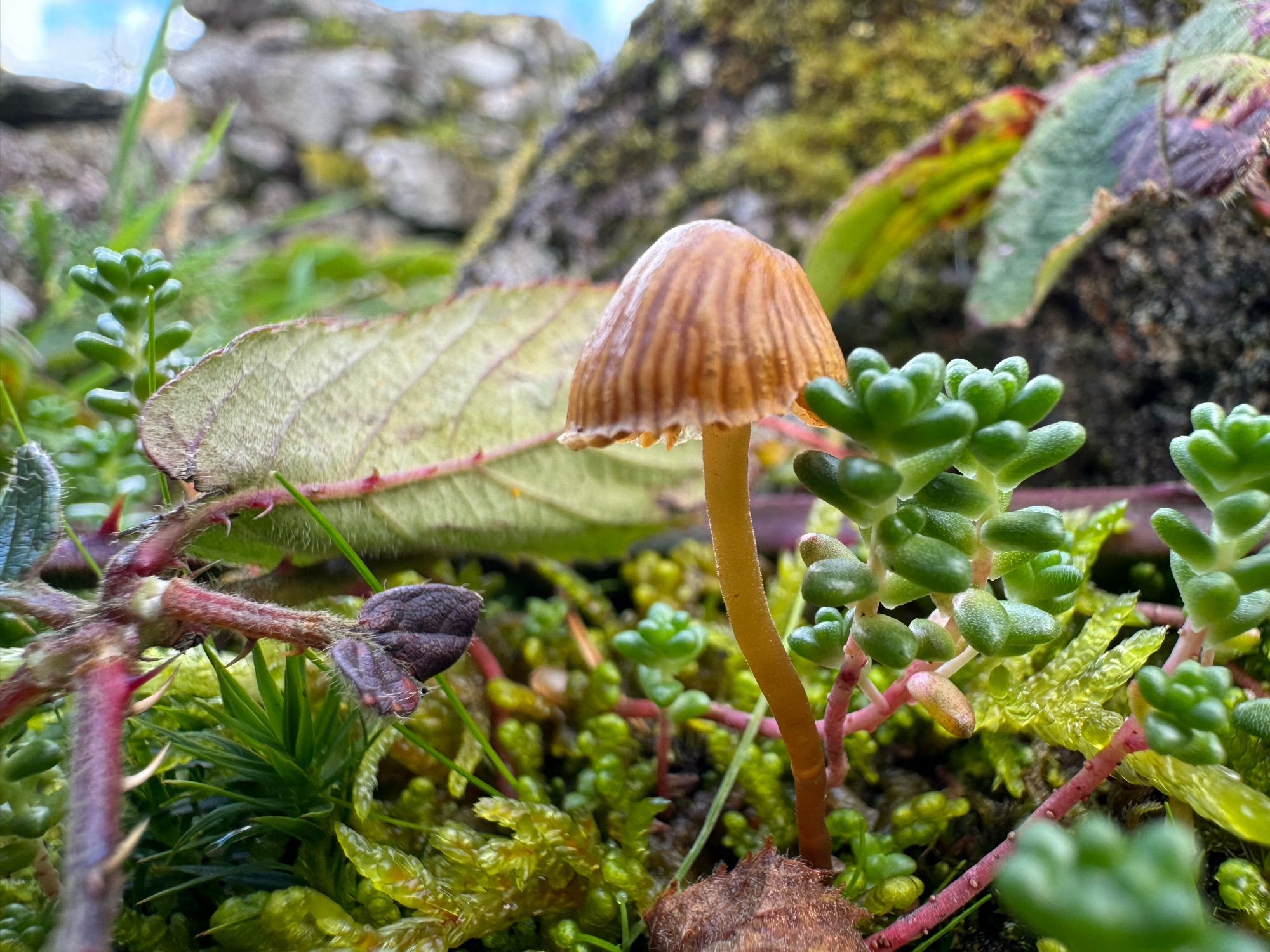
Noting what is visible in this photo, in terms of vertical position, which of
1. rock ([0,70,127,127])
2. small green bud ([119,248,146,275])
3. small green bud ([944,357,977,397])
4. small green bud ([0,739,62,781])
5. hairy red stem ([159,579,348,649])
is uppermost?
rock ([0,70,127,127])

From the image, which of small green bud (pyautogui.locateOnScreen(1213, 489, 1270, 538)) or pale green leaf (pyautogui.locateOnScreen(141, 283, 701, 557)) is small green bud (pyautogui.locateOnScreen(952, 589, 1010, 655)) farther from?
pale green leaf (pyautogui.locateOnScreen(141, 283, 701, 557))

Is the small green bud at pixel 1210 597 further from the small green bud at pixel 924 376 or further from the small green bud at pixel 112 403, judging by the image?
the small green bud at pixel 112 403

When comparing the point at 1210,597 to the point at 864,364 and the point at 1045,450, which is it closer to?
the point at 1045,450

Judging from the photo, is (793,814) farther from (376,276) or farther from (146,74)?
(376,276)

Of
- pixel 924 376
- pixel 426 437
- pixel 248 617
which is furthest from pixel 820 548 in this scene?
pixel 426 437

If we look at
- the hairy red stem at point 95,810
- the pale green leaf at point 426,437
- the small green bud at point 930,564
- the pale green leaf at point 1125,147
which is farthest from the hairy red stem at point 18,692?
the pale green leaf at point 1125,147

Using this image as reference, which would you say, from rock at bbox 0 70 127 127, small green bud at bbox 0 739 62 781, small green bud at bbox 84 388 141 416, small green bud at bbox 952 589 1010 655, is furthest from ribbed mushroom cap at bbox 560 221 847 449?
rock at bbox 0 70 127 127
